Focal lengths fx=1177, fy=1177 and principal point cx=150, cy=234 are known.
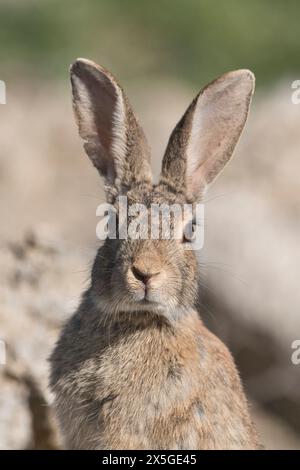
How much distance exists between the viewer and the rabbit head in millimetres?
5328

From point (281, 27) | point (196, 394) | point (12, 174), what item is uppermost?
point (281, 27)

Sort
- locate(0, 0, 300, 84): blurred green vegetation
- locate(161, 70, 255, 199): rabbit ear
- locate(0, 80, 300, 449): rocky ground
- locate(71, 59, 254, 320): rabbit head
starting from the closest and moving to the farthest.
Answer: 1. locate(71, 59, 254, 320): rabbit head
2. locate(161, 70, 255, 199): rabbit ear
3. locate(0, 80, 300, 449): rocky ground
4. locate(0, 0, 300, 84): blurred green vegetation

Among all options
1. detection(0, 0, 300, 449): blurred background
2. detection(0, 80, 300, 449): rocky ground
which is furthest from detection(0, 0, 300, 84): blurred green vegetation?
detection(0, 80, 300, 449): rocky ground

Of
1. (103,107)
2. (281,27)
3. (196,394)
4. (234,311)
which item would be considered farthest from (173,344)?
(281,27)

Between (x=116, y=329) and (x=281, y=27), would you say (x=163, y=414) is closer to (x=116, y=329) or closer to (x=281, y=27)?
(x=116, y=329)

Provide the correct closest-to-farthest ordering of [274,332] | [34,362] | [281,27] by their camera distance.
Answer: [34,362], [274,332], [281,27]

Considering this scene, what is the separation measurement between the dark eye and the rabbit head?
1 cm

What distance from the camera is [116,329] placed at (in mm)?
5676

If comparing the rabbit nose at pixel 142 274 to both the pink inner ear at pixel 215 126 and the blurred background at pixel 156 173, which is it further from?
the blurred background at pixel 156 173

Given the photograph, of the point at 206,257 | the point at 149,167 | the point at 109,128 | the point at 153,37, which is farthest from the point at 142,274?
the point at 153,37

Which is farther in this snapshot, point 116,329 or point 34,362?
point 34,362

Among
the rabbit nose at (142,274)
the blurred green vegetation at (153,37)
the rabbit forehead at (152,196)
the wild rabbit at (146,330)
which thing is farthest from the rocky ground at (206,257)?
the blurred green vegetation at (153,37)

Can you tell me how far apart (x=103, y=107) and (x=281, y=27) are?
8.73 m

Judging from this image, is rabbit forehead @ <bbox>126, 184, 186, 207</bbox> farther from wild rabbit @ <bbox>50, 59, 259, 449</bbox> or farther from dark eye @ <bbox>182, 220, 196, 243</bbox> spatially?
dark eye @ <bbox>182, 220, 196, 243</bbox>
